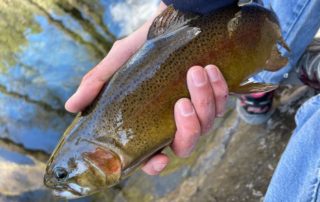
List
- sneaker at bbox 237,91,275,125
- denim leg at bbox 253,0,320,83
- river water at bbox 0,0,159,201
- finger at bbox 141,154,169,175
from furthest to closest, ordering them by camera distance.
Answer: river water at bbox 0,0,159,201 < sneaker at bbox 237,91,275,125 < denim leg at bbox 253,0,320,83 < finger at bbox 141,154,169,175

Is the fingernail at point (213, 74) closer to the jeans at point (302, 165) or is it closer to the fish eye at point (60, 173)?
the jeans at point (302, 165)

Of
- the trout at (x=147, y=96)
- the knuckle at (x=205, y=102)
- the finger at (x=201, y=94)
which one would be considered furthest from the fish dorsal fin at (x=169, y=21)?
the knuckle at (x=205, y=102)

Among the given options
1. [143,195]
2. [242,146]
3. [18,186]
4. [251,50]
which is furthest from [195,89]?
[18,186]

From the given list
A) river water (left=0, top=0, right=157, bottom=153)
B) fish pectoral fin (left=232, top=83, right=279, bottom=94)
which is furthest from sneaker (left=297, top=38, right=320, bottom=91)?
river water (left=0, top=0, right=157, bottom=153)

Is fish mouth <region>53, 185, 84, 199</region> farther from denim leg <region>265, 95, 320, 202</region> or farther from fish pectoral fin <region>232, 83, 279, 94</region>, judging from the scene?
denim leg <region>265, 95, 320, 202</region>

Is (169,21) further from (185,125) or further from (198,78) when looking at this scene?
(185,125)
